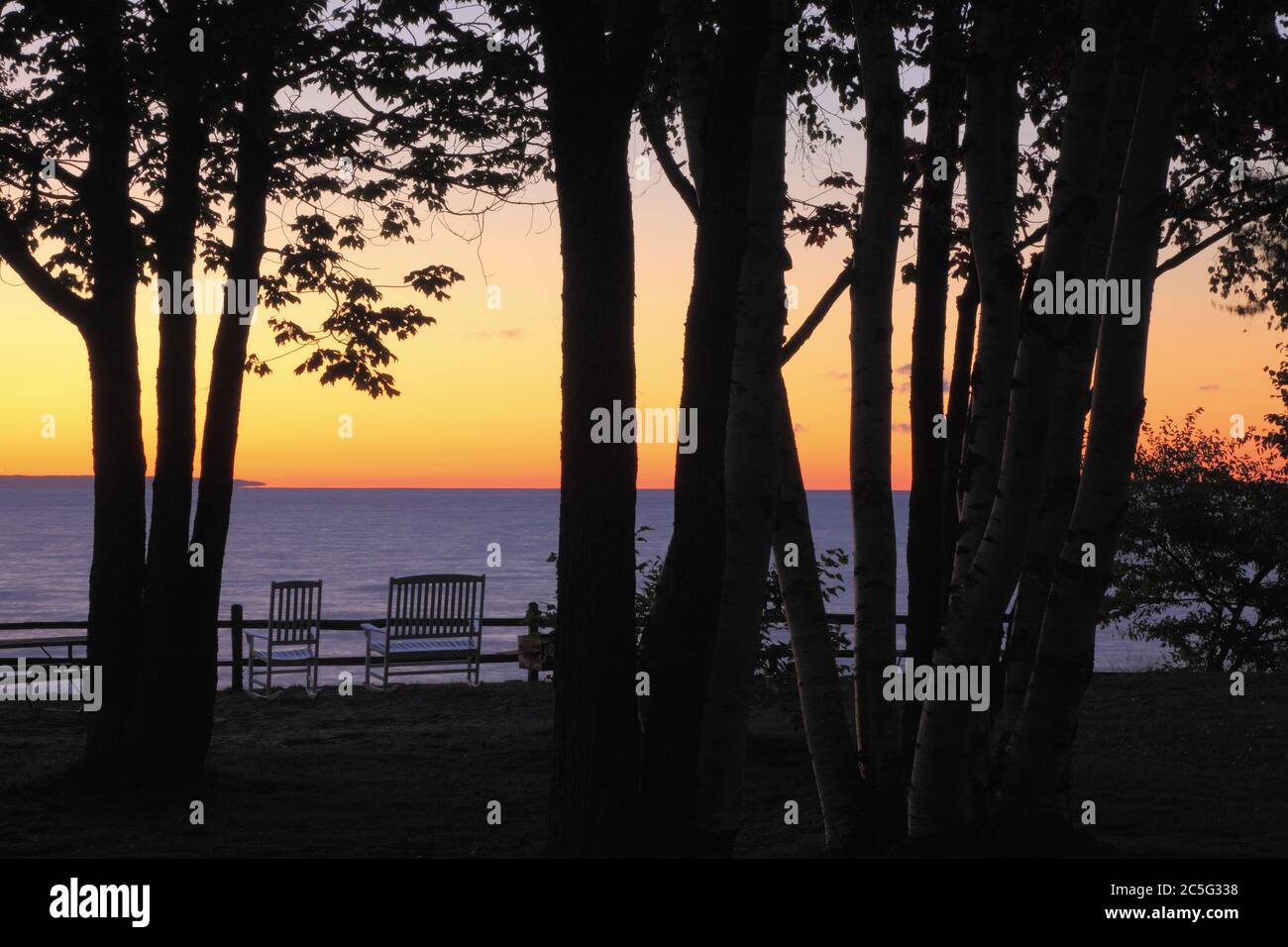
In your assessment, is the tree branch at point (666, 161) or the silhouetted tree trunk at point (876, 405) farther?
the tree branch at point (666, 161)

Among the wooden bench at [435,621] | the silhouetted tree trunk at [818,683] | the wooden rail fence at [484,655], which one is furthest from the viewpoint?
the wooden bench at [435,621]

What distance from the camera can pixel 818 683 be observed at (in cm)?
685

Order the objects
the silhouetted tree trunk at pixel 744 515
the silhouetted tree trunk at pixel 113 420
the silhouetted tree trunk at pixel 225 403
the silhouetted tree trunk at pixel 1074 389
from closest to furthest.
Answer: the silhouetted tree trunk at pixel 744 515
the silhouetted tree trunk at pixel 1074 389
the silhouetted tree trunk at pixel 113 420
the silhouetted tree trunk at pixel 225 403

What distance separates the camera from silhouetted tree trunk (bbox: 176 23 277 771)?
9.11 m

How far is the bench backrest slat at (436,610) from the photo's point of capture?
14570mm

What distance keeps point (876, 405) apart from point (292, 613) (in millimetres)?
9953

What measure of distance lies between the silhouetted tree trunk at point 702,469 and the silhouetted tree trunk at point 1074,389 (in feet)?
6.22

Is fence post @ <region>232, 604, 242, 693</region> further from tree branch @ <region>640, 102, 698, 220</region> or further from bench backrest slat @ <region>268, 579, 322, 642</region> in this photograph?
tree branch @ <region>640, 102, 698, 220</region>
